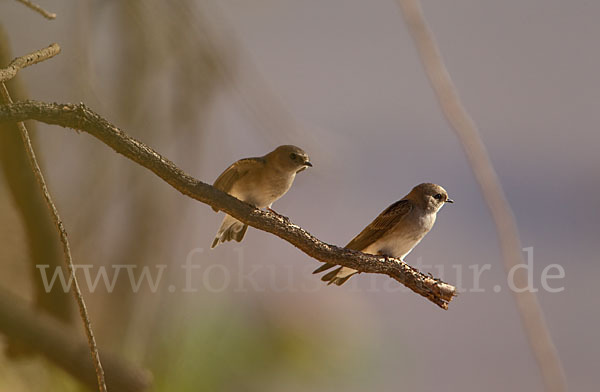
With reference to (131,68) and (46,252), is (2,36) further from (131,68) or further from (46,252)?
(46,252)

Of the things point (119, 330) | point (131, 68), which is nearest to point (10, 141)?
point (131, 68)

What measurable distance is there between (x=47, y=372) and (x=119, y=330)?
33 centimetres

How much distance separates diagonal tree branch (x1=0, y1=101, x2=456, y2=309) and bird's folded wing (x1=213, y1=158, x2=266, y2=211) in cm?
77

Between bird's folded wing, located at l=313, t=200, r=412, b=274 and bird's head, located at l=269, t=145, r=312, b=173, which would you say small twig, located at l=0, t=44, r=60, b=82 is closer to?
bird's head, located at l=269, t=145, r=312, b=173

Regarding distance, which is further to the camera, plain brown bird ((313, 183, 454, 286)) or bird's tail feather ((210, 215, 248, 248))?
plain brown bird ((313, 183, 454, 286))

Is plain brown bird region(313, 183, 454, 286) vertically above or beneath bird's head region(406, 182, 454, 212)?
beneath

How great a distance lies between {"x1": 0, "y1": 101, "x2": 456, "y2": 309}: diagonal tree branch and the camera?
1161mm

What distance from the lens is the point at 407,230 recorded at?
2.55 metres

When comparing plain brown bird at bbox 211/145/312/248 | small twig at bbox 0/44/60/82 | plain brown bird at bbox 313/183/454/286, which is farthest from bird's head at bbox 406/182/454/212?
small twig at bbox 0/44/60/82

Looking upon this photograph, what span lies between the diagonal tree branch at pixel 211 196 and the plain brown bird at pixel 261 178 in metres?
0.65

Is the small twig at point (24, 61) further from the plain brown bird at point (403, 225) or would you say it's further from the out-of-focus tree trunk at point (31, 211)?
Answer: the plain brown bird at point (403, 225)

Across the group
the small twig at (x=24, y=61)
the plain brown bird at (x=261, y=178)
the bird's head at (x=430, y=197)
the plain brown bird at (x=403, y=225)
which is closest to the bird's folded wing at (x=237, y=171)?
the plain brown bird at (x=261, y=178)

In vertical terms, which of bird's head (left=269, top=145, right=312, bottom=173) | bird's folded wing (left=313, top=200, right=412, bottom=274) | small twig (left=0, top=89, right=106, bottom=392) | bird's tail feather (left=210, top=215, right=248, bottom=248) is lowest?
small twig (left=0, top=89, right=106, bottom=392)

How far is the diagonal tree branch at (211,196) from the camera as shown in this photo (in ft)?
3.81
